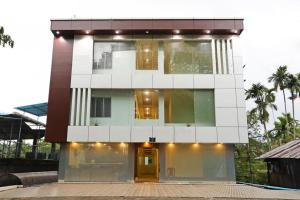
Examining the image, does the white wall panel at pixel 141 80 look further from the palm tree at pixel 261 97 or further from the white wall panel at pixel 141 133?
the palm tree at pixel 261 97

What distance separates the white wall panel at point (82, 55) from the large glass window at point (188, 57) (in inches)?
215

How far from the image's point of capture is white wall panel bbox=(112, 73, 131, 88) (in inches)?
741

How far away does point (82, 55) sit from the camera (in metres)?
19.6

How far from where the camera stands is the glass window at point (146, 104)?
62.3 ft

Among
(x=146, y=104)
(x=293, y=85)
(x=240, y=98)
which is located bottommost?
(x=146, y=104)

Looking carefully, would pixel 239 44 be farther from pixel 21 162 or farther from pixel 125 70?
pixel 21 162

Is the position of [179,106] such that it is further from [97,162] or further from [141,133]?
[97,162]

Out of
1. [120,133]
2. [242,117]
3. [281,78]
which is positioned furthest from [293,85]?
[120,133]

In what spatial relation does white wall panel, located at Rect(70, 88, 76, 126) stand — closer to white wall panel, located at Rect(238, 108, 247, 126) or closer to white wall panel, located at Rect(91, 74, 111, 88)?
white wall panel, located at Rect(91, 74, 111, 88)

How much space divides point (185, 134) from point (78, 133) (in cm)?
705

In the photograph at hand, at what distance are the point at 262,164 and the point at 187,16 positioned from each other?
2415cm

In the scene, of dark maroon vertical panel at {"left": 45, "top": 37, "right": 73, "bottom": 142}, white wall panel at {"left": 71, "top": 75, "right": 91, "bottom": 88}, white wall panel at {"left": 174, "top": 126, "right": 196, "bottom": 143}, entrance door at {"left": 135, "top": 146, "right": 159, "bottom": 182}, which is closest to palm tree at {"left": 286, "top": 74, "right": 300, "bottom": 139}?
white wall panel at {"left": 174, "top": 126, "right": 196, "bottom": 143}

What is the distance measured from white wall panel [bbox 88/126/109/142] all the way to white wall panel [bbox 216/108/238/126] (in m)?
7.38

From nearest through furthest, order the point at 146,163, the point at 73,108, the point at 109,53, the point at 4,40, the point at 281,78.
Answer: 1. the point at 4,40
2. the point at 73,108
3. the point at 146,163
4. the point at 109,53
5. the point at 281,78
